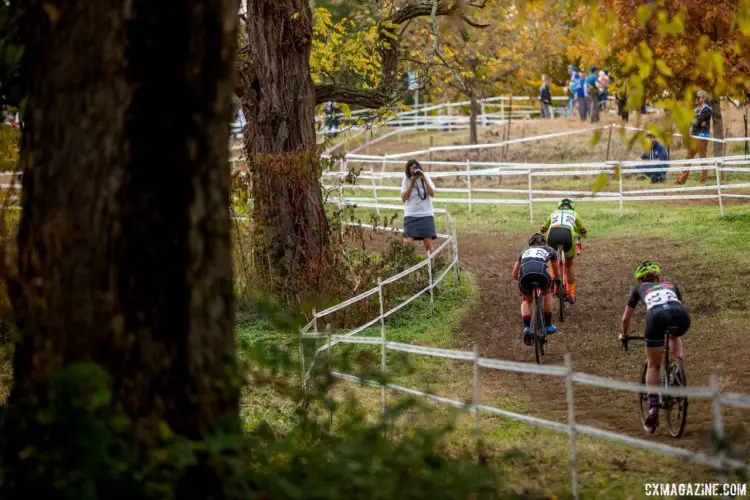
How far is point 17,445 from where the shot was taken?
5840mm

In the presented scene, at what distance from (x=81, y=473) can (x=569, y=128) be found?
37471 mm

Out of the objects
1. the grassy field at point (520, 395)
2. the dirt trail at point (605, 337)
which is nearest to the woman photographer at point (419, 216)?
the grassy field at point (520, 395)

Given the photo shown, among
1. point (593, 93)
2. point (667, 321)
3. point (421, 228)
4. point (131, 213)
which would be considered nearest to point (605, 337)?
point (421, 228)

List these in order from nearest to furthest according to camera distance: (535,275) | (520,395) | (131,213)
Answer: (131,213), (520,395), (535,275)

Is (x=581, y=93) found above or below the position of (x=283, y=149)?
above

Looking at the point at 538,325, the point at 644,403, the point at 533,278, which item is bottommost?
the point at 644,403

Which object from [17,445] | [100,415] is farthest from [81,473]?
[17,445]

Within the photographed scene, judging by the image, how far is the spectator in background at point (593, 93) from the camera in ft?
132

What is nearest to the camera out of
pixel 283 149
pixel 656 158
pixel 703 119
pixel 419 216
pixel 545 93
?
pixel 283 149

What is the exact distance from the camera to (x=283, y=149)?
1644cm

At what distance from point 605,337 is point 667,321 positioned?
211 inches

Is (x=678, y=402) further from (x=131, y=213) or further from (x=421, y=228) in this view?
(x=421, y=228)

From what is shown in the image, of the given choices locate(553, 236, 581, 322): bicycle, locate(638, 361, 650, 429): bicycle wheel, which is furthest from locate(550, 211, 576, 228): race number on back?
locate(638, 361, 650, 429): bicycle wheel

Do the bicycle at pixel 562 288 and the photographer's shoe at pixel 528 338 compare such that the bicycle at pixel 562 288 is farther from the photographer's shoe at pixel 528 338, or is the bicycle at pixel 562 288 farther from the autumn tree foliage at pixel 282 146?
the autumn tree foliage at pixel 282 146
